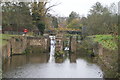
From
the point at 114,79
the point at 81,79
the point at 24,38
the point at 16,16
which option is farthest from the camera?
the point at 16,16

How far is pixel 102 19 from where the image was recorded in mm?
31156

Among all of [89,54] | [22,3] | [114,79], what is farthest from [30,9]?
[114,79]

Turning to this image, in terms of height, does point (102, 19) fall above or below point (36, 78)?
above

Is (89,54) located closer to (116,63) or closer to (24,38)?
(24,38)

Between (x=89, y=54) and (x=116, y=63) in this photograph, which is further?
(x=89, y=54)

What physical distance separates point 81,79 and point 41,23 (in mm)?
20200

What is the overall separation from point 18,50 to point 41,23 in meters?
8.41

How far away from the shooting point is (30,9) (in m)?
31.7

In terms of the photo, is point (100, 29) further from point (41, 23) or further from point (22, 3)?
point (22, 3)

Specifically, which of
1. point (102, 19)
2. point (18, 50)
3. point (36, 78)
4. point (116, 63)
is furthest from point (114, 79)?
point (102, 19)

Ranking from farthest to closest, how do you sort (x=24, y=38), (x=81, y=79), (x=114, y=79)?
(x=24, y=38) < (x=81, y=79) < (x=114, y=79)

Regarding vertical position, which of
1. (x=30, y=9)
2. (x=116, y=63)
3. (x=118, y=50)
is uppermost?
(x=30, y=9)

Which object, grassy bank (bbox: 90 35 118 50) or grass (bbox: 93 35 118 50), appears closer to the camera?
grassy bank (bbox: 90 35 118 50)

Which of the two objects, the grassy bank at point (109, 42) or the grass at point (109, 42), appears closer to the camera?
the grassy bank at point (109, 42)
